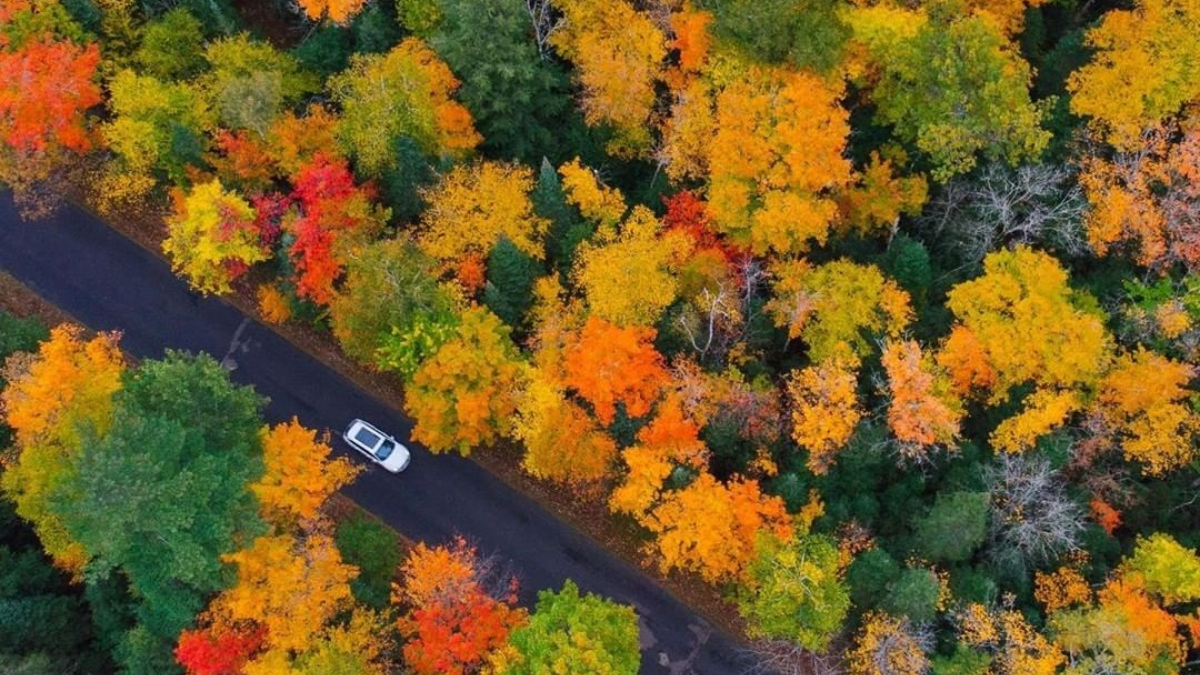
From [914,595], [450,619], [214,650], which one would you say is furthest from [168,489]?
[914,595]

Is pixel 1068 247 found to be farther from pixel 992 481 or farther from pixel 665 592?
pixel 665 592

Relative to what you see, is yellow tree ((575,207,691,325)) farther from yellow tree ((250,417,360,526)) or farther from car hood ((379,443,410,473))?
yellow tree ((250,417,360,526))

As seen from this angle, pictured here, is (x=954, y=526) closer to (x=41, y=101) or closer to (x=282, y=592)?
(x=282, y=592)

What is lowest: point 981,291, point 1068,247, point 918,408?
point 918,408

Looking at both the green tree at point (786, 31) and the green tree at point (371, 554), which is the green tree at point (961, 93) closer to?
the green tree at point (786, 31)

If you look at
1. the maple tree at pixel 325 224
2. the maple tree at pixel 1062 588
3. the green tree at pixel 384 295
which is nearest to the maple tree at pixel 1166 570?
the maple tree at pixel 1062 588

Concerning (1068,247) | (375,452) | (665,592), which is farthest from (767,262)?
(375,452)
